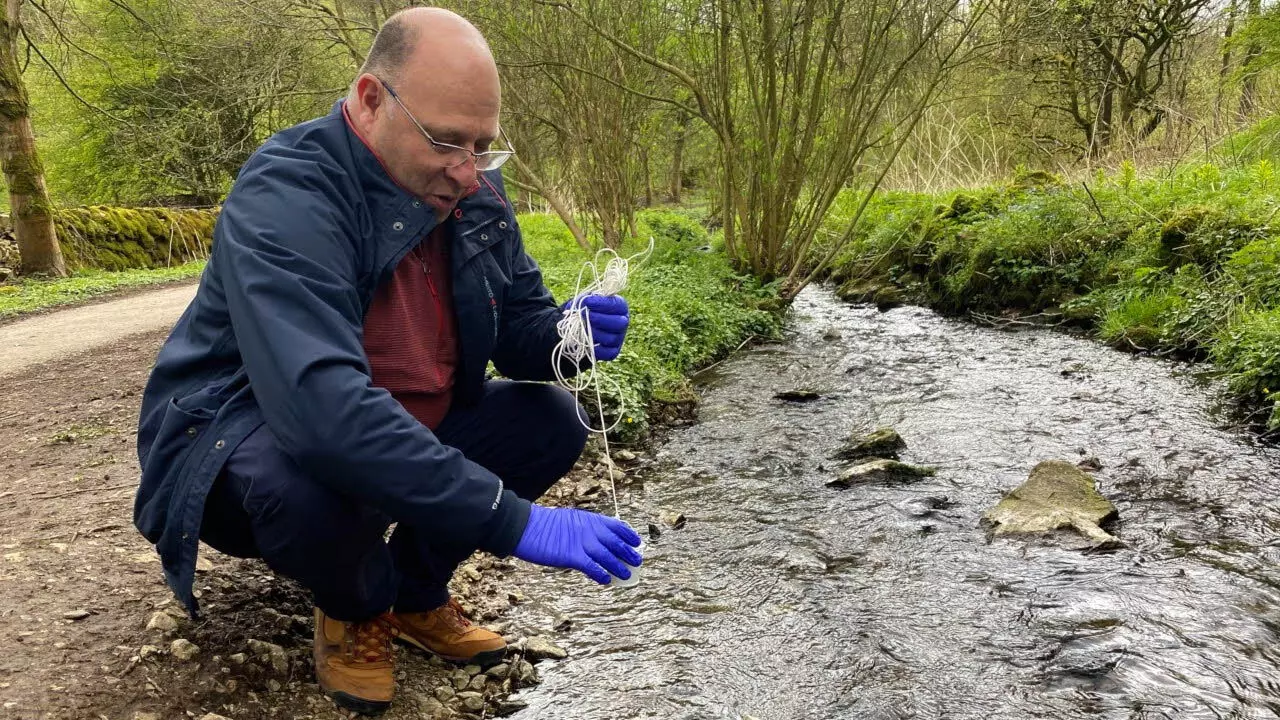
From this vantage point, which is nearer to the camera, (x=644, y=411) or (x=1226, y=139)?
(x=644, y=411)

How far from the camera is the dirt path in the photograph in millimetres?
7422

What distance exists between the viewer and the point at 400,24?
218 cm

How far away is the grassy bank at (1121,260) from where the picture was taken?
18.6 ft

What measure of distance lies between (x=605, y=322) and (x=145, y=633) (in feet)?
5.27

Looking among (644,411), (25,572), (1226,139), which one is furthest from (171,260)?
(1226,139)

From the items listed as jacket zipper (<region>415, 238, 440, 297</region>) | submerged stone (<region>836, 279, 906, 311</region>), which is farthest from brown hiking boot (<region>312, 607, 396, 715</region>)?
submerged stone (<region>836, 279, 906, 311</region>)

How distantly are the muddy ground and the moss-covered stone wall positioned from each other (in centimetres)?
1250

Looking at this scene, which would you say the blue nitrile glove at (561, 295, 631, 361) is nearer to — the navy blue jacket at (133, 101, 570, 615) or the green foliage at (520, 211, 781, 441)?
the navy blue jacket at (133, 101, 570, 615)

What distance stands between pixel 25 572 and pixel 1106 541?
3888 mm

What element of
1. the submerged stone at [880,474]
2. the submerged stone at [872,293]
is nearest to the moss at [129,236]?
the submerged stone at [872,293]

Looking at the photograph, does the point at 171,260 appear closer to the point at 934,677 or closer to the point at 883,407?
the point at 883,407

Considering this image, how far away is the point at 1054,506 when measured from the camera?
12.3 feet

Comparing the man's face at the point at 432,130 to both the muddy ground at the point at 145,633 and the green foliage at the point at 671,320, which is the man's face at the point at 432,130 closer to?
the muddy ground at the point at 145,633

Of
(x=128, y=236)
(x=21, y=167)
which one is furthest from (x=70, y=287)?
(x=128, y=236)
